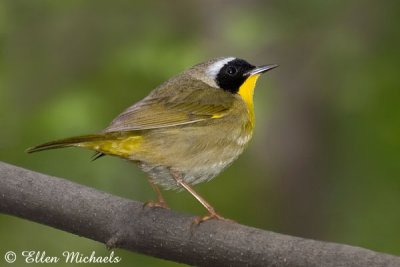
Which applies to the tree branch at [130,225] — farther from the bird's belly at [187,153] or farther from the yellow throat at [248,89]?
the yellow throat at [248,89]

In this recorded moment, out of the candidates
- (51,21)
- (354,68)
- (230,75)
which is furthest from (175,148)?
(51,21)

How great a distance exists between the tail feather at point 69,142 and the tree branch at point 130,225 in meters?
0.17

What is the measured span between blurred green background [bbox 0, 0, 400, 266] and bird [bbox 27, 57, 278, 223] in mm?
781

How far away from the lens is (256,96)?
6438 millimetres

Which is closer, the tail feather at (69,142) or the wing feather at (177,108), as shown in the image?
the tail feather at (69,142)

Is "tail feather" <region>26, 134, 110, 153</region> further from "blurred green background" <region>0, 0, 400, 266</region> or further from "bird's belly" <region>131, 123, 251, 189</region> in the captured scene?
"blurred green background" <region>0, 0, 400, 266</region>

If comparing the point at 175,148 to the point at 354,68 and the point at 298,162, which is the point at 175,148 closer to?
the point at 354,68

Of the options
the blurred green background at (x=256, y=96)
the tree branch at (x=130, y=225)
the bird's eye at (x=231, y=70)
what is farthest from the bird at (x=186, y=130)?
the blurred green background at (x=256, y=96)

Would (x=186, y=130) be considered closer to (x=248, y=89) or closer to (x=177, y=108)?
(x=177, y=108)

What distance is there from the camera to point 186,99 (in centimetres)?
529

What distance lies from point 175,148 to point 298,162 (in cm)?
380

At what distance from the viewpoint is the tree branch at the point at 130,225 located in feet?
12.2

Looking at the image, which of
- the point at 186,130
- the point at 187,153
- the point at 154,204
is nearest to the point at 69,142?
the point at 154,204

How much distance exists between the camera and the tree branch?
371 centimetres
